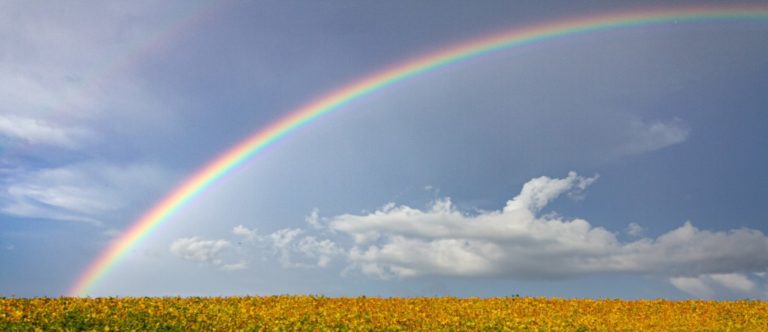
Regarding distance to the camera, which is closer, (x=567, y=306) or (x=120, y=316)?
(x=120, y=316)

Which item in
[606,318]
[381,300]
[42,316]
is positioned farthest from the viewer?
[381,300]

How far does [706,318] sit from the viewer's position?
75.3 ft

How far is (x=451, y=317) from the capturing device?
2000 centimetres

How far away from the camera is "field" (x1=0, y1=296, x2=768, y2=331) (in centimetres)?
1866

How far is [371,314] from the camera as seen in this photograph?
66.3 feet

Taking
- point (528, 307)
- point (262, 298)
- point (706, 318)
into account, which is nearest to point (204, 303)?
point (262, 298)

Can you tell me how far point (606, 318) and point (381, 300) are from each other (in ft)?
28.6

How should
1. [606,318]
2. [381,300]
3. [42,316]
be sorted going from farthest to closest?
[381,300] → [606,318] → [42,316]

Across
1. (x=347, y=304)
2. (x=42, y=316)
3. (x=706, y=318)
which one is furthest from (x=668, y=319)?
(x=42, y=316)

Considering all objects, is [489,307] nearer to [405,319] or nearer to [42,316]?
[405,319]

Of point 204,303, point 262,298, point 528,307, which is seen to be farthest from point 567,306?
point 204,303

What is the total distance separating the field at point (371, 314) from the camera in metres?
18.7

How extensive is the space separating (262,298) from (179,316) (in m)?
4.25

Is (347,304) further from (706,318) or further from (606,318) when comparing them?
(706,318)
